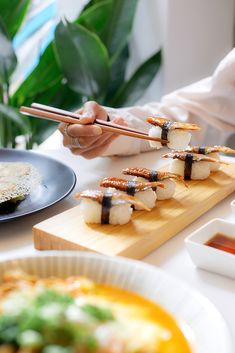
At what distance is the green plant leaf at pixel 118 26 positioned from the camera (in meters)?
2.68

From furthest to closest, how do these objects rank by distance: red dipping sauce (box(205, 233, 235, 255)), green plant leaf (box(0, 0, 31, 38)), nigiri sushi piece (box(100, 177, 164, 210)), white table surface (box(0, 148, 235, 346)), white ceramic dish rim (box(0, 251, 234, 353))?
green plant leaf (box(0, 0, 31, 38)) → nigiri sushi piece (box(100, 177, 164, 210)) → red dipping sauce (box(205, 233, 235, 255)) → white table surface (box(0, 148, 235, 346)) → white ceramic dish rim (box(0, 251, 234, 353))

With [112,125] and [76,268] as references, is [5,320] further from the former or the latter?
[112,125]

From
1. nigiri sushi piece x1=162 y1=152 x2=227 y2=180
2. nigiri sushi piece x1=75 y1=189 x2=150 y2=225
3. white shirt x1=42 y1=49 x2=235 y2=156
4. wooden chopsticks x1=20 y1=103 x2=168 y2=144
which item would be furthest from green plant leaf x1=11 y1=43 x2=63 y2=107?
nigiri sushi piece x1=75 y1=189 x2=150 y2=225

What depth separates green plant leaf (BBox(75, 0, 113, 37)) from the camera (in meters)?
2.66

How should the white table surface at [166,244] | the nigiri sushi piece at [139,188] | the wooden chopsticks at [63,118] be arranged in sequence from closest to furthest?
the white table surface at [166,244], the nigiri sushi piece at [139,188], the wooden chopsticks at [63,118]

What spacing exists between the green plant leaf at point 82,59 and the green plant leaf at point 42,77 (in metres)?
0.14

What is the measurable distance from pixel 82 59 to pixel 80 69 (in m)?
0.05

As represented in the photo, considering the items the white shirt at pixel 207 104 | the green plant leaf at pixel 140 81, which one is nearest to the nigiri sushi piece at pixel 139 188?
the white shirt at pixel 207 104

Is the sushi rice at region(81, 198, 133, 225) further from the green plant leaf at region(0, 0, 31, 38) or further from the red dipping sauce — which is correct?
the green plant leaf at region(0, 0, 31, 38)

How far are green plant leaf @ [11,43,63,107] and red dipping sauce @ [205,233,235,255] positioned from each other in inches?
74.6

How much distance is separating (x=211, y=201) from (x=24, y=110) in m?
0.47

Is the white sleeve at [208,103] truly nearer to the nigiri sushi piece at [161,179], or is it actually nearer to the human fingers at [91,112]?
the human fingers at [91,112]

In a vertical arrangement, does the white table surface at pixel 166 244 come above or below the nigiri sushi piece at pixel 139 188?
below

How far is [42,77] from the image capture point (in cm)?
274
